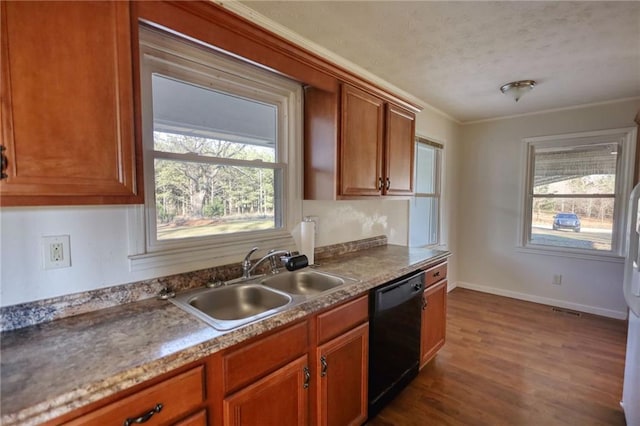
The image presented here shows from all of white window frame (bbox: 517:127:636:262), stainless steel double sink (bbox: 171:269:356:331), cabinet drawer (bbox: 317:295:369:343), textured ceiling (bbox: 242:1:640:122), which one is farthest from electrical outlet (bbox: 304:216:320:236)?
white window frame (bbox: 517:127:636:262)

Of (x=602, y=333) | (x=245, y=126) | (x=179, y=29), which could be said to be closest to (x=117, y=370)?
(x=179, y=29)

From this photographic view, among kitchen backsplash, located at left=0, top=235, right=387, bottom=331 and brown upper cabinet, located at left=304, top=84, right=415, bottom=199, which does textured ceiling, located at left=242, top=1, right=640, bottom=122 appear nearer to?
brown upper cabinet, located at left=304, top=84, right=415, bottom=199

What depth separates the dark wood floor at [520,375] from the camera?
77.7 inches

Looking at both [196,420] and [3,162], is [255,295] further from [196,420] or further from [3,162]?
[3,162]

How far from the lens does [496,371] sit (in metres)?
2.44

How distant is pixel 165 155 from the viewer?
61.6 inches

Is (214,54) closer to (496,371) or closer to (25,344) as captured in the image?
(25,344)

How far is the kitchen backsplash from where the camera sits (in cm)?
112

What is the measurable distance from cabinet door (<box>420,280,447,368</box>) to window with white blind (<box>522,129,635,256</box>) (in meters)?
2.26

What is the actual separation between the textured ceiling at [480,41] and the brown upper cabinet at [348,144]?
360mm

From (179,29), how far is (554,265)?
14.9 feet

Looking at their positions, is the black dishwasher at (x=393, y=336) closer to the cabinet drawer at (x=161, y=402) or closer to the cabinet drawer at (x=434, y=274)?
the cabinet drawer at (x=434, y=274)

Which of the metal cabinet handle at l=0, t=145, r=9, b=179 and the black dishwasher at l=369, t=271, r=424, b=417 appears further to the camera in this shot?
the black dishwasher at l=369, t=271, r=424, b=417

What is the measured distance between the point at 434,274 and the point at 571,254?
2.52 metres
